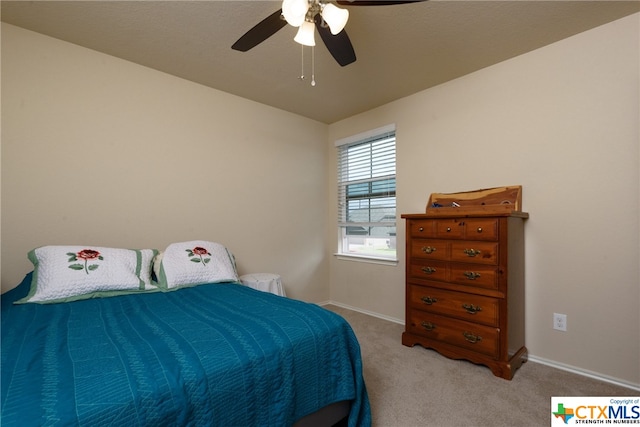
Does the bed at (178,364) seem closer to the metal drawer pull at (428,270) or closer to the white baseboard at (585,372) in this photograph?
the metal drawer pull at (428,270)

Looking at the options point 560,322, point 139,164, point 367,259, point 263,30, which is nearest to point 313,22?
point 263,30

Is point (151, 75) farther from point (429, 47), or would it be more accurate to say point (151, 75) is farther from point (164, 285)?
point (429, 47)

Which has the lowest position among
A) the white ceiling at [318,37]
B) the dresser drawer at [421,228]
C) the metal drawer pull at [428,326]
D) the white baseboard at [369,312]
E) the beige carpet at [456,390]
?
the white baseboard at [369,312]

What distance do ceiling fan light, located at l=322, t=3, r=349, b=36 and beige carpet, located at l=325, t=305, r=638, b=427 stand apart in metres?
2.07

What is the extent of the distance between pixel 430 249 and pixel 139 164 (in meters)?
2.57

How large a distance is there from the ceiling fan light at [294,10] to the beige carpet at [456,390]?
2.12m

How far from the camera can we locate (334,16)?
1436 mm

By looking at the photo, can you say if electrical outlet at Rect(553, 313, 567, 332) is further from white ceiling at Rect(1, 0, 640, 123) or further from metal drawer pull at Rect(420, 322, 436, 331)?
white ceiling at Rect(1, 0, 640, 123)

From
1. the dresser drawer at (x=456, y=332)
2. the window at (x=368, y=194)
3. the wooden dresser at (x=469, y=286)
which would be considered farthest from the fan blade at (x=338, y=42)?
the dresser drawer at (x=456, y=332)

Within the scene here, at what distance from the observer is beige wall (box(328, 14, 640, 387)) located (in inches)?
77.7

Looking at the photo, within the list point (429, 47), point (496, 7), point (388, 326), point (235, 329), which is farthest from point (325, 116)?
point (235, 329)

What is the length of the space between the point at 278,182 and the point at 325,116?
3.49 feet

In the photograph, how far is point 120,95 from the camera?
2.44 metres

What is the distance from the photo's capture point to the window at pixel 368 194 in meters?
3.39
